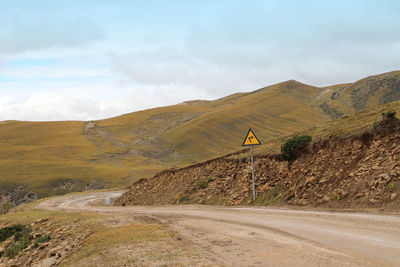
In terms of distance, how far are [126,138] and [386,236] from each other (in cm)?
12931

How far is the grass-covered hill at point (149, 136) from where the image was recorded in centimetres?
8206

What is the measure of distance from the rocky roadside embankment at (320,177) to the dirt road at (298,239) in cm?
300

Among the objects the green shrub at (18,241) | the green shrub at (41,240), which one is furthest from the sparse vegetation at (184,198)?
the green shrub at (41,240)

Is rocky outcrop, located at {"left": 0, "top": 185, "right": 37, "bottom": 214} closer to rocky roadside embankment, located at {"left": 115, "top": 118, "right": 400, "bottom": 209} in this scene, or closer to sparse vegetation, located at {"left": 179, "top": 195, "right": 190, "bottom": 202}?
rocky roadside embankment, located at {"left": 115, "top": 118, "right": 400, "bottom": 209}

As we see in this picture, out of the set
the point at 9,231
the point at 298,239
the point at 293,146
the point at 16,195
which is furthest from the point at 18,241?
the point at 16,195

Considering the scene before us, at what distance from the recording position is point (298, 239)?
10.3 metres

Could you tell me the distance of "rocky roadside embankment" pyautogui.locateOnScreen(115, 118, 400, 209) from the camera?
16438 mm

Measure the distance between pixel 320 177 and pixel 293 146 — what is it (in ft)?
14.5

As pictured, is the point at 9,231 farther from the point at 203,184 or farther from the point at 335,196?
the point at 335,196

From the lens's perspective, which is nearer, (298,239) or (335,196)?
(298,239)

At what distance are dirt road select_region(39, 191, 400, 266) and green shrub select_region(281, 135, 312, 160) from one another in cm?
937

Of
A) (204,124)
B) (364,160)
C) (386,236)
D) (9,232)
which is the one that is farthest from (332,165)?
(204,124)

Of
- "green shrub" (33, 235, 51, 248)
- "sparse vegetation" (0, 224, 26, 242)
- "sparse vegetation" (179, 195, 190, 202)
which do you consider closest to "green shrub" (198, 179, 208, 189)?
"sparse vegetation" (179, 195, 190, 202)

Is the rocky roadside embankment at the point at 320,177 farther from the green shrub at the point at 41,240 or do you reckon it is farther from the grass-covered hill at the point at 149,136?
the grass-covered hill at the point at 149,136
